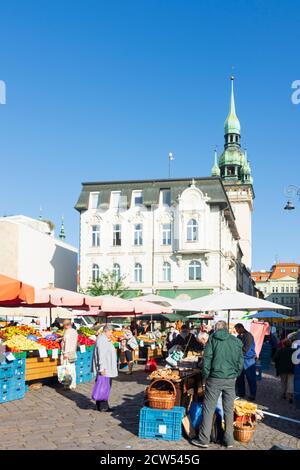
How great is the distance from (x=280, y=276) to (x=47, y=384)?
14866 cm

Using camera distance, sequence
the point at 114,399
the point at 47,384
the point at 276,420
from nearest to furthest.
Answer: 1. the point at 276,420
2. the point at 114,399
3. the point at 47,384

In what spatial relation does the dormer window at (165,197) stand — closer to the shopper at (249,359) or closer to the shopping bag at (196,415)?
the shopper at (249,359)

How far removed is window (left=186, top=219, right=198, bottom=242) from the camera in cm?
4975

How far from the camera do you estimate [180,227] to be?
164ft

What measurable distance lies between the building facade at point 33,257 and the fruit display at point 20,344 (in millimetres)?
32563

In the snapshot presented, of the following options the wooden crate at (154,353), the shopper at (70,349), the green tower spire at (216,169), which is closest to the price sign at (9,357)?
the shopper at (70,349)

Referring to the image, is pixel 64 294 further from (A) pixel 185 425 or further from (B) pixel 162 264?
(B) pixel 162 264

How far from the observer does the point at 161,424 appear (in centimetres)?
865

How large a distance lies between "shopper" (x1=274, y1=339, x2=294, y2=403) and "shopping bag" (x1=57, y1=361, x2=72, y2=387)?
4985 mm

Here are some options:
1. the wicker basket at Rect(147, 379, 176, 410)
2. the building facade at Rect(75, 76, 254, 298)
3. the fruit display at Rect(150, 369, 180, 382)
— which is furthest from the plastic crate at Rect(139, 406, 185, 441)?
the building facade at Rect(75, 76, 254, 298)

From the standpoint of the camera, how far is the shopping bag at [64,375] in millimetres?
14133

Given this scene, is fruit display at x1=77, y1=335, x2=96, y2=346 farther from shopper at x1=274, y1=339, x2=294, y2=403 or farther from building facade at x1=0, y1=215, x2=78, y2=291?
building facade at x1=0, y1=215, x2=78, y2=291

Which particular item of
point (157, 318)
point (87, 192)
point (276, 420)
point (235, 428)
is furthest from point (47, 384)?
point (87, 192)
